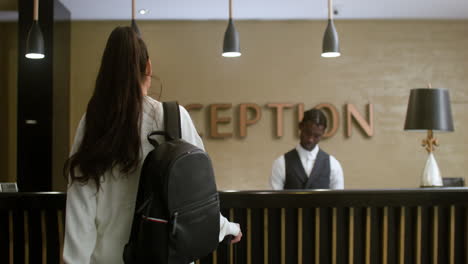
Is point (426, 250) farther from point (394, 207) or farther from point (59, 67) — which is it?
point (59, 67)

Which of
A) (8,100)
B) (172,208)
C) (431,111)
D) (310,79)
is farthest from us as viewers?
(8,100)

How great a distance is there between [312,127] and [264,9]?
103 inches

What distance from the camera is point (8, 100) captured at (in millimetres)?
7555

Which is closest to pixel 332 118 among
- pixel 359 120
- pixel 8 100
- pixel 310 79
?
pixel 359 120

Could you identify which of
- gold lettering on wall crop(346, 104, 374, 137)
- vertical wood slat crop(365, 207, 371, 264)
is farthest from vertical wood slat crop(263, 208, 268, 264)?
gold lettering on wall crop(346, 104, 374, 137)

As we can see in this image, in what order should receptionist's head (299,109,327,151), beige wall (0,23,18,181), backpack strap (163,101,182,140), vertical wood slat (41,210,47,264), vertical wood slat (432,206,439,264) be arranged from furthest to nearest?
beige wall (0,23,18,181), receptionist's head (299,109,327,151), vertical wood slat (432,206,439,264), vertical wood slat (41,210,47,264), backpack strap (163,101,182,140)

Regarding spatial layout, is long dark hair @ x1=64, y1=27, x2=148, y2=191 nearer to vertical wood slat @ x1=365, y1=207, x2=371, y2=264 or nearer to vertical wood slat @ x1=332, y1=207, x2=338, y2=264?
vertical wood slat @ x1=332, y1=207, x2=338, y2=264

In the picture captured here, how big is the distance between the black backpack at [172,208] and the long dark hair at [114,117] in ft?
0.28

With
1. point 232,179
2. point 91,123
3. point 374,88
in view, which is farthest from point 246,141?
point 91,123

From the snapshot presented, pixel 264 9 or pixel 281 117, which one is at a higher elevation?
pixel 264 9

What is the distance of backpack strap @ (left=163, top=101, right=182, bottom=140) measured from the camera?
6.19ft

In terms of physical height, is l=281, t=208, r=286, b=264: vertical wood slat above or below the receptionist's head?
below

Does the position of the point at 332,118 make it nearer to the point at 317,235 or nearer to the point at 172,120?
the point at 317,235

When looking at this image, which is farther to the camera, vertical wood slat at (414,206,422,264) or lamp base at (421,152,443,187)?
lamp base at (421,152,443,187)
